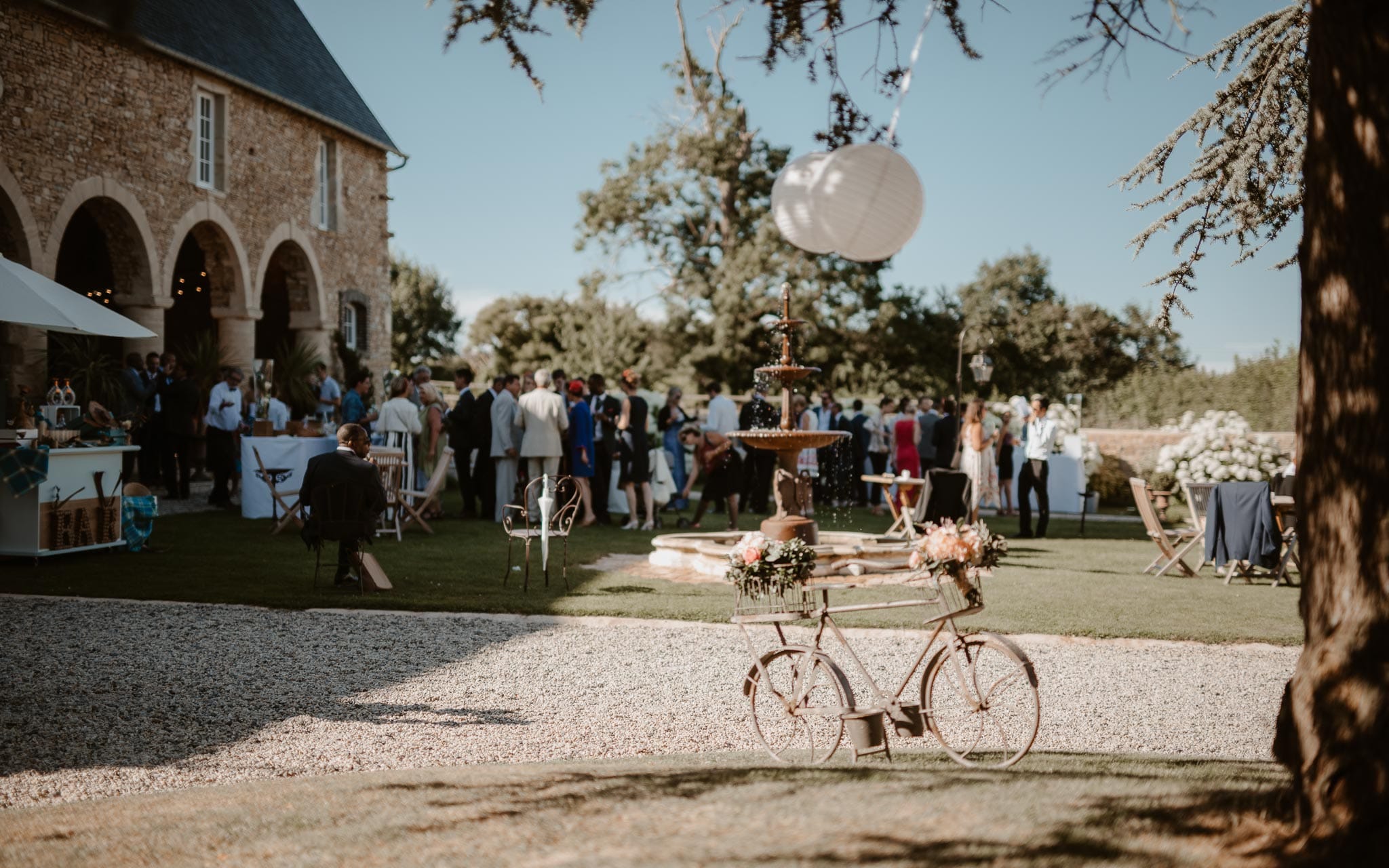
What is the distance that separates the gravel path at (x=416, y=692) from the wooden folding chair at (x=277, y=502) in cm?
338

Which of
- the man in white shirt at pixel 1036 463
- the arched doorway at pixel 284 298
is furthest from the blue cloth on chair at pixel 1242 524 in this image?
the arched doorway at pixel 284 298

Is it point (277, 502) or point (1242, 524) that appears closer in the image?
point (1242, 524)

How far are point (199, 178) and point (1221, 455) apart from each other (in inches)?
609

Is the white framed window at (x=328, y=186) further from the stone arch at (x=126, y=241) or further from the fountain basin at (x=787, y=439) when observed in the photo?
the fountain basin at (x=787, y=439)

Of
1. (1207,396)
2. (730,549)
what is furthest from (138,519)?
(1207,396)

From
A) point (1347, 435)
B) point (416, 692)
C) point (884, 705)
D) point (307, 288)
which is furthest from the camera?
point (307, 288)

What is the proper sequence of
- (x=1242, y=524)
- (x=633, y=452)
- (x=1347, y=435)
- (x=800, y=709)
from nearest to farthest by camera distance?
1. (x=1347, y=435)
2. (x=800, y=709)
3. (x=1242, y=524)
4. (x=633, y=452)

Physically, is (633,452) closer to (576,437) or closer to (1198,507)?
(576,437)

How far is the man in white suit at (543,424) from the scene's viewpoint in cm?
1180

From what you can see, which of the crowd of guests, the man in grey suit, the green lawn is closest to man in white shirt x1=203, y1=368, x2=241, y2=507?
the crowd of guests

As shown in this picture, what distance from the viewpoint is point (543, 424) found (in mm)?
11836

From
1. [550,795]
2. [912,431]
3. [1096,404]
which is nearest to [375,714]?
[550,795]

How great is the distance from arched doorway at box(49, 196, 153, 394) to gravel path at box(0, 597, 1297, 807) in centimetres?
772

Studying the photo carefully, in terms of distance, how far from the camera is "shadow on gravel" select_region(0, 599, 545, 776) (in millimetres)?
4703
